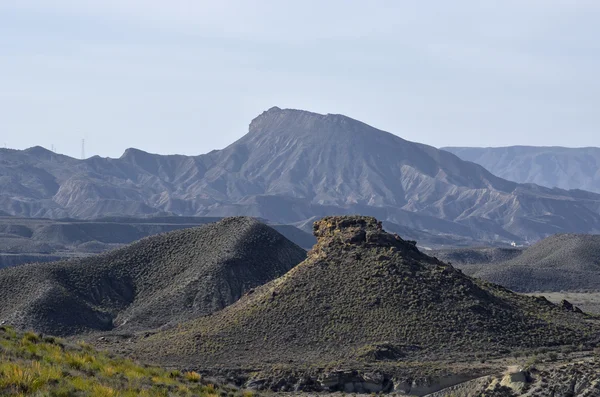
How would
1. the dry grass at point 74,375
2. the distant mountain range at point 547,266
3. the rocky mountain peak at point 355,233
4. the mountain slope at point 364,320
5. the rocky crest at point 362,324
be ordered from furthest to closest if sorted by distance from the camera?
the distant mountain range at point 547,266 < the rocky mountain peak at point 355,233 < the mountain slope at point 364,320 < the rocky crest at point 362,324 < the dry grass at point 74,375

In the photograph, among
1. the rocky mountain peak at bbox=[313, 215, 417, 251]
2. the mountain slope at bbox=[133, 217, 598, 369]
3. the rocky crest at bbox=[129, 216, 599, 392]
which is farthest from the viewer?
the rocky mountain peak at bbox=[313, 215, 417, 251]

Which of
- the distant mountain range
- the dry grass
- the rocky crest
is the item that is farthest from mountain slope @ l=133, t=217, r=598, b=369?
the distant mountain range

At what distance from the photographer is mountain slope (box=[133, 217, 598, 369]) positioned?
56.3 meters

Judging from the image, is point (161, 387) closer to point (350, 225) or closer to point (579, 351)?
point (579, 351)

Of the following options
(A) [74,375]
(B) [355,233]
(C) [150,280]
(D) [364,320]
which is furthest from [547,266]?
(A) [74,375]

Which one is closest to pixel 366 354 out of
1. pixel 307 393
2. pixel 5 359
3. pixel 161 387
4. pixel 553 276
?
pixel 307 393

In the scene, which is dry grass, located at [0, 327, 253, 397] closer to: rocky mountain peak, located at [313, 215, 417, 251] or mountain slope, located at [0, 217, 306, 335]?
rocky mountain peak, located at [313, 215, 417, 251]

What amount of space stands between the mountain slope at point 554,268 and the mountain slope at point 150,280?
44.5 m

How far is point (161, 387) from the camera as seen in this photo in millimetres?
29000

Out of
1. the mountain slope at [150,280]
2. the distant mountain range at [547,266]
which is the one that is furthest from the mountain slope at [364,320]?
the distant mountain range at [547,266]

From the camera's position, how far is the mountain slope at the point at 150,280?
75312 millimetres

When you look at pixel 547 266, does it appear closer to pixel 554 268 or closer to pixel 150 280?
pixel 554 268

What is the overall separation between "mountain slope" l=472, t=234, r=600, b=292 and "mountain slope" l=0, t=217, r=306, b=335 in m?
44.5

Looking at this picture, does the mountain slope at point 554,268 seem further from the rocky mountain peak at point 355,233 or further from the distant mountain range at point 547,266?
the rocky mountain peak at point 355,233
